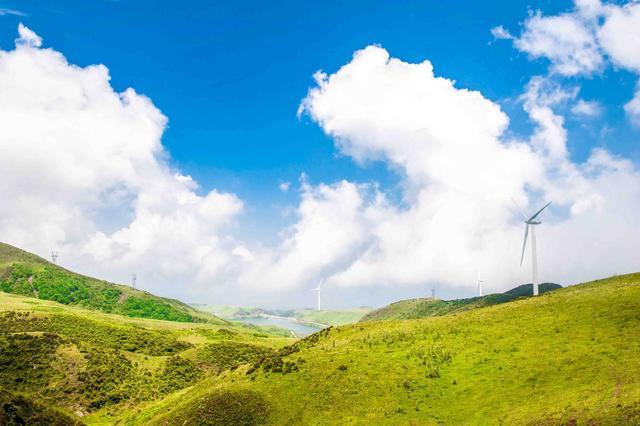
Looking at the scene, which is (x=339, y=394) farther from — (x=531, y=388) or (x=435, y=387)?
(x=531, y=388)

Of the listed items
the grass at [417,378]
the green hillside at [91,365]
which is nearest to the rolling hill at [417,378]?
the grass at [417,378]

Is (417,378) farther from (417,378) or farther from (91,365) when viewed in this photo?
(91,365)

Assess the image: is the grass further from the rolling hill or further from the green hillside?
the green hillside

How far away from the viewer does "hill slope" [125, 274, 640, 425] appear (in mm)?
39000

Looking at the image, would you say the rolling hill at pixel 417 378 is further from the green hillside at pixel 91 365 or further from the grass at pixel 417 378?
the green hillside at pixel 91 365

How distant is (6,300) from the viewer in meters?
151

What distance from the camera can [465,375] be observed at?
49094 mm

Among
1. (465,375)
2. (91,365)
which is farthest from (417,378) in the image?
(91,365)

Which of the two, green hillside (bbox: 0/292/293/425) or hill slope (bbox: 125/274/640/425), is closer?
hill slope (bbox: 125/274/640/425)

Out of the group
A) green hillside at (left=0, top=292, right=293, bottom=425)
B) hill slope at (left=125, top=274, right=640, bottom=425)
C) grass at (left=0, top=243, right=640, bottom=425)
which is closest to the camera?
hill slope at (left=125, top=274, right=640, bottom=425)

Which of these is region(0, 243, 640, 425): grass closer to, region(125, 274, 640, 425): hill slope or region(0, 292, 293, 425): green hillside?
region(125, 274, 640, 425): hill slope

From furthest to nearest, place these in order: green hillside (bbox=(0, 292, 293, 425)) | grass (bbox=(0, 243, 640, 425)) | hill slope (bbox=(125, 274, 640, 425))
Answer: green hillside (bbox=(0, 292, 293, 425)) < grass (bbox=(0, 243, 640, 425)) < hill slope (bbox=(125, 274, 640, 425))

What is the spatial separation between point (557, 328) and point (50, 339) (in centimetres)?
8766

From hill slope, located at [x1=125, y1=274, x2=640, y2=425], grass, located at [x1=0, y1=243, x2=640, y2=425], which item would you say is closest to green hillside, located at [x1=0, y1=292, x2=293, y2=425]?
grass, located at [x1=0, y1=243, x2=640, y2=425]
